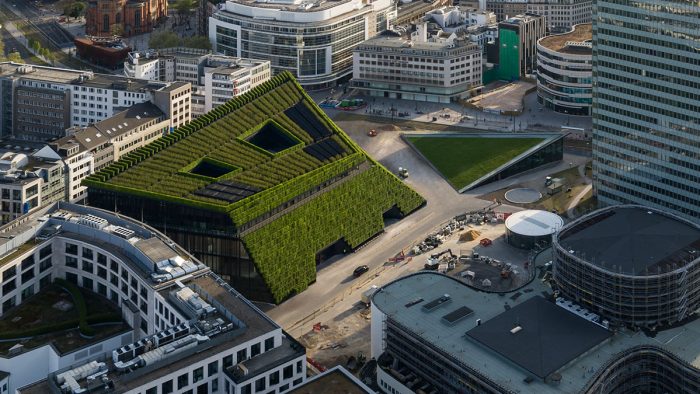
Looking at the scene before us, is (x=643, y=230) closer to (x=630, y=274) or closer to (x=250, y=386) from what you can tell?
(x=630, y=274)

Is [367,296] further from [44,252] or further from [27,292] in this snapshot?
[27,292]

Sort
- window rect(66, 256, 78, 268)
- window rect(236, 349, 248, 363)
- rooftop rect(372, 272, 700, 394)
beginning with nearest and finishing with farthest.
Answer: window rect(236, 349, 248, 363) < rooftop rect(372, 272, 700, 394) < window rect(66, 256, 78, 268)

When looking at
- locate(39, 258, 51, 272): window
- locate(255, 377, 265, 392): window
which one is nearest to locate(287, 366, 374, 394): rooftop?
locate(255, 377, 265, 392): window

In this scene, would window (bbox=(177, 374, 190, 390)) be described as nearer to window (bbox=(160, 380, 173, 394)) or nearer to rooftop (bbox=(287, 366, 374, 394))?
window (bbox=(160, 380, 173, 394))

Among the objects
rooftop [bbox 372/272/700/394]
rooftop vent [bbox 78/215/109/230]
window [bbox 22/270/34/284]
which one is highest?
rooftop vent [bbox 78/215/109/230]

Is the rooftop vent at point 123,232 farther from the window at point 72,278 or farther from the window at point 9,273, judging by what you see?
the window at point 9,273

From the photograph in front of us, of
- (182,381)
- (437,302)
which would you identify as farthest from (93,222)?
(437,302)
